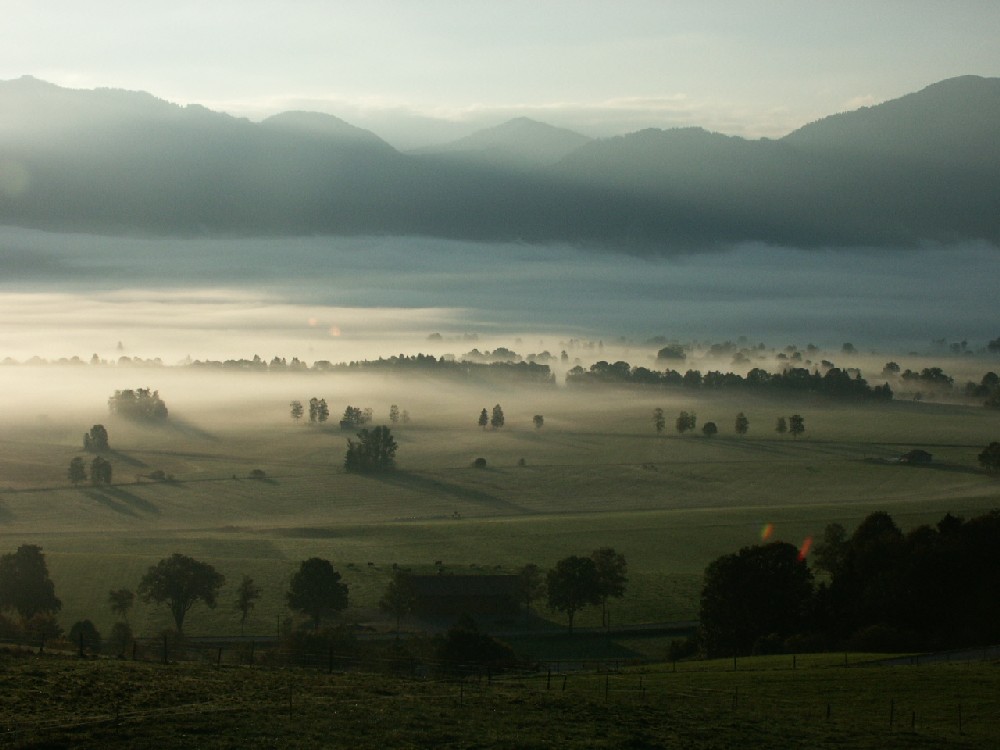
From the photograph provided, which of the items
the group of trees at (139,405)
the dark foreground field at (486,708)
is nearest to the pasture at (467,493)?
the group of trees at (139,405)

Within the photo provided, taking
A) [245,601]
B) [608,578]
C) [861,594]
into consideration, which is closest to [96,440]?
[245,601]

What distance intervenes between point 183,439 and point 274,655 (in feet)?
356

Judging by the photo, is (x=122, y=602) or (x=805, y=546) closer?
(x=122, y=602)

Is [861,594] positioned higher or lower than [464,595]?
higher

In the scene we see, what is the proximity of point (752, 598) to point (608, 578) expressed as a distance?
9.06m

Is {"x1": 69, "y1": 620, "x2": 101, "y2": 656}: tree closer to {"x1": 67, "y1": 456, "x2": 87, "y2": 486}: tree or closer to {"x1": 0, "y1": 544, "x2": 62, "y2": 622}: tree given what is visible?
{"x1": 0, "y1": 544, "x2": 62, "y2": 622}: tree

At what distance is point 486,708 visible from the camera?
100 feet

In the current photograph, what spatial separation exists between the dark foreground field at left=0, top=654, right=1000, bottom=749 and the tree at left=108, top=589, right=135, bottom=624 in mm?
19606

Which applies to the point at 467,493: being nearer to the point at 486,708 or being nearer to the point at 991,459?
the point at 991,459

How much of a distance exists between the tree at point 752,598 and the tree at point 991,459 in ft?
217

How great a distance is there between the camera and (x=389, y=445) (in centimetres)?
12062

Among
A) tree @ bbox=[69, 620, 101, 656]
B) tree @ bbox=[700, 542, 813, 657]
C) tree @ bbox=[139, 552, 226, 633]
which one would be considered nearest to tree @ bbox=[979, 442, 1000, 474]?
tree @ bbox=[700, 542, 813, 657]

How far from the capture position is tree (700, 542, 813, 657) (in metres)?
49.9

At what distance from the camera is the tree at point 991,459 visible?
110 metres
